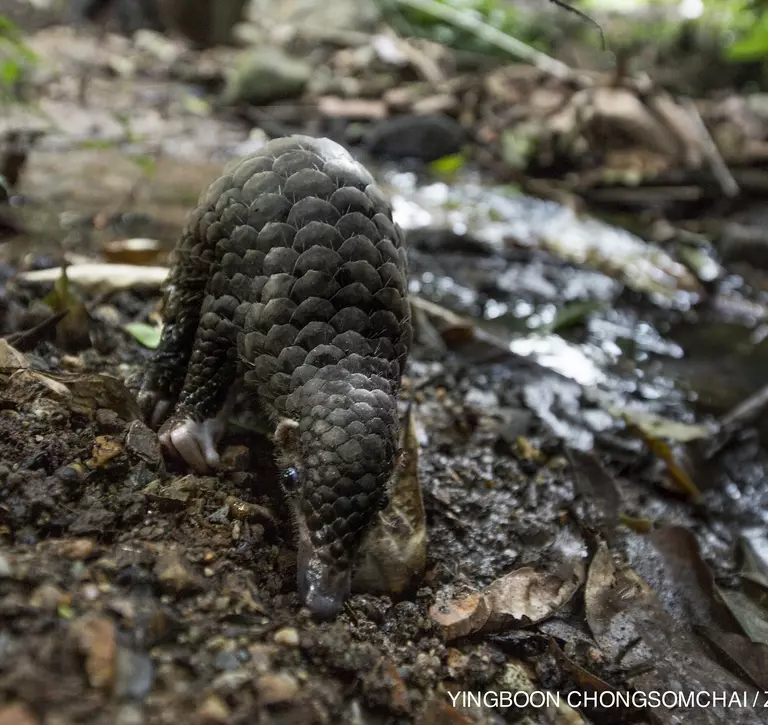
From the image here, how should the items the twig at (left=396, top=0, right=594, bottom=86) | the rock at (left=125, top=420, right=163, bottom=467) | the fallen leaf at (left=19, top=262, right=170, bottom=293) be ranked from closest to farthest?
the rock at (left=125, top=420, right=163, bottom=467), the fallen leaf at (left=19, top=262, right=170, bottom=293), the twig at (left=396, top=0, right=594, bottom=86)

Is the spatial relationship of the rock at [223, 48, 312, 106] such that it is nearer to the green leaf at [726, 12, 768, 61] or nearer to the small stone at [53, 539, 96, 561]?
the green leaf at [726, 12, 768, 61]

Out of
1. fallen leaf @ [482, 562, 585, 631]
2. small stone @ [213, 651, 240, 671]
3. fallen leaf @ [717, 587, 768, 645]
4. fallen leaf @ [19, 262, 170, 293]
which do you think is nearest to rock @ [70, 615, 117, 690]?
small stone @ [213, 651, 240, 671]

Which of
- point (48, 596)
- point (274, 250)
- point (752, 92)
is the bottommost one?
point (752, 92)

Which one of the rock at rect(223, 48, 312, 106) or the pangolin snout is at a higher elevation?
the pangolin snout

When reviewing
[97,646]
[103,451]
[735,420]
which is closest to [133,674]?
[97,646]

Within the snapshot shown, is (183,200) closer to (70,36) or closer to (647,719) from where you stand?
(647,719)

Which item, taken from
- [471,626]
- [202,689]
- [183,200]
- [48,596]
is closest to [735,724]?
[471,626]

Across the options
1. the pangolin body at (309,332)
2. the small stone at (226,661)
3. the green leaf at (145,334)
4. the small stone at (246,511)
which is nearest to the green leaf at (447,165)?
the green leaf at (145,334)

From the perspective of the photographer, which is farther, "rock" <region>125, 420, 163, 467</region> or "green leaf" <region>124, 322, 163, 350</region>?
"green leaf" <region>124, 322, 163, 350</region>
